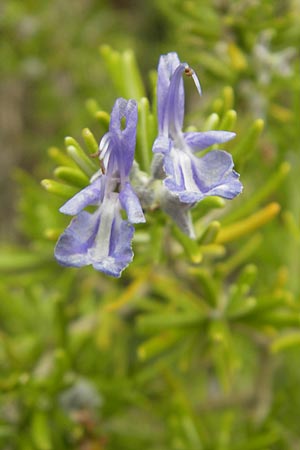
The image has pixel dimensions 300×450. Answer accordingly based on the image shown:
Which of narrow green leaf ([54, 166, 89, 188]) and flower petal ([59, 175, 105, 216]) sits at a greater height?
narrow green leaf ([54, 166, 89, 188])

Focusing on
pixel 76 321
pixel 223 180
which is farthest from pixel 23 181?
pixel 223 180

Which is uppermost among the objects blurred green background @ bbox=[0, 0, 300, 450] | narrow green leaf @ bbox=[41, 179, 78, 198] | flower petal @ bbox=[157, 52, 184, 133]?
flower petal @ bbox=[157, 52, 184, 133]

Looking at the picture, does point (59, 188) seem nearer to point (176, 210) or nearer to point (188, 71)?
point (176, 210)

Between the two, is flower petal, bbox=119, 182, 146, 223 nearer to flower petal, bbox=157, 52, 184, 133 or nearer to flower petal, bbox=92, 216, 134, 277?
flower petal, bbox=92, 216, 134, 277

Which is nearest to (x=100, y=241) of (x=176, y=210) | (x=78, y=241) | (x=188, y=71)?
(x=78, y=241)

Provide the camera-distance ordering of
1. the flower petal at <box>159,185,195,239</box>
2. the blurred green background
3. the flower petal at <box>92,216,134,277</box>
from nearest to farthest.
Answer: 1. the flower petal at <box>92,216,134,277</box>
2. the flower petal at <box>159,185,195,239</box>
3. the blurred green background

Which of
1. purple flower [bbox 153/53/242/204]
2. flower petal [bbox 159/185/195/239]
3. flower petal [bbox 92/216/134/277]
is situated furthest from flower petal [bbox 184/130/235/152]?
flower petal [bbox 92/216/134/277]

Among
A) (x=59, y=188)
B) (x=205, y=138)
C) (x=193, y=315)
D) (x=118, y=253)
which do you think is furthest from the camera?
(x=193, y=315)

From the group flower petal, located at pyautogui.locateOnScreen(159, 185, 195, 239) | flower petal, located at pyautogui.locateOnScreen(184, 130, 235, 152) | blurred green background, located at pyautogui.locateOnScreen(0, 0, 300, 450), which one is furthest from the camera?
blurred green background, located at pyautogui.locateOnScreen(0, 0, 300, 450)
